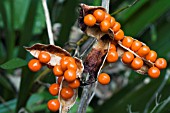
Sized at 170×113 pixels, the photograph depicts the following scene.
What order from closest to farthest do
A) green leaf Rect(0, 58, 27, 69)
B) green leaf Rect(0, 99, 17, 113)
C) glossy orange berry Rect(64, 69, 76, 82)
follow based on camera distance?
1. glossy orange berry Rect(64, 69, 76, 82)
2. green leaf Rect(0, 58, 27, 69)
3. green leaf Rect(0, 99, 17, 113)

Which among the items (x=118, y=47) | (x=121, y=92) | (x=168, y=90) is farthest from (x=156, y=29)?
(x=118, y=47)

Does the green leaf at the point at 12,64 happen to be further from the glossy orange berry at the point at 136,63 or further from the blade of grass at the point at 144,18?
the blade of grass at the point at 144,18

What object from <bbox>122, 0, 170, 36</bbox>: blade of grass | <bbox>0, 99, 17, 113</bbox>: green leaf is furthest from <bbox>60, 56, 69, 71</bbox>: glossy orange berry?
<bbox>122, 0, 170, 36</bbox>: blade of grass

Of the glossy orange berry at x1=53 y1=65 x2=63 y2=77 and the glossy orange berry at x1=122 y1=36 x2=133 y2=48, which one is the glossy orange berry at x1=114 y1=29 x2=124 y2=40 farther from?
the glossy orange berry at x1=53 y1=65 x2=63 y2=77

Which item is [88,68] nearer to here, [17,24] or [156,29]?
[156,29]

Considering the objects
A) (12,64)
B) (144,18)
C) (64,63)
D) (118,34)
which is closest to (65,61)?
(64,63)

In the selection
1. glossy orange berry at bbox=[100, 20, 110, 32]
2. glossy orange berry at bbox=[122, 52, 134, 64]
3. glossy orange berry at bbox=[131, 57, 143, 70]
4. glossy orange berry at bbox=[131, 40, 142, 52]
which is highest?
glossy orange berry at bbox=[100, 20, 110, 32]

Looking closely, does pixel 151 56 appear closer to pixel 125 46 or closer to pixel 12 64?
pixel 125 46
